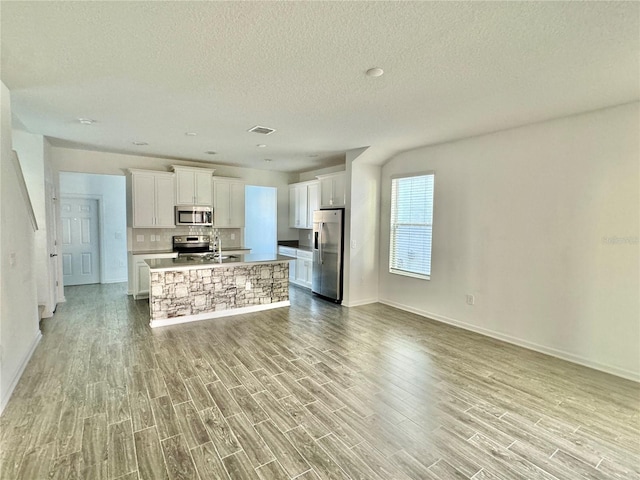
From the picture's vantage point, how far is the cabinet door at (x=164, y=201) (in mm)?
5926

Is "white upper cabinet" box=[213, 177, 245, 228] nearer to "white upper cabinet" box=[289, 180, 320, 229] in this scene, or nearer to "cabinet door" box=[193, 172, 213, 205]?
"cabinet door" box=[193, 172, 213, 205]

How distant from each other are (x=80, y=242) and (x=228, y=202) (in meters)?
3.56

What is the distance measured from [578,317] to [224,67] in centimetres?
440

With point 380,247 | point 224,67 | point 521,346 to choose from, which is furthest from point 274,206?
point 521,346

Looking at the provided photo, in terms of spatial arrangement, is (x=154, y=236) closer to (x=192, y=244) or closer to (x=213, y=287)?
(x=192, y=244)

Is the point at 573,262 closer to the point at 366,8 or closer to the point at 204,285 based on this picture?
the point at 366,8

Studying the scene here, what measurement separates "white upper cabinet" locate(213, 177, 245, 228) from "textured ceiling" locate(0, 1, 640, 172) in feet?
8.85

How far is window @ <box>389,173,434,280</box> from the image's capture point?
494 centimetres

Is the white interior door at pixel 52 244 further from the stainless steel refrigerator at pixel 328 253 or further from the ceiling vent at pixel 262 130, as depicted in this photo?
the stainless steel refrigerator at pixel 328 253

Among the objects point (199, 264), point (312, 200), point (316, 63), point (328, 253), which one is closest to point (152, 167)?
point (199, 264)

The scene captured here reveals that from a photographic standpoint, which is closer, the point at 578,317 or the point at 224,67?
the point at 224,67

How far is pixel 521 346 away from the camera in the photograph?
3797 mm

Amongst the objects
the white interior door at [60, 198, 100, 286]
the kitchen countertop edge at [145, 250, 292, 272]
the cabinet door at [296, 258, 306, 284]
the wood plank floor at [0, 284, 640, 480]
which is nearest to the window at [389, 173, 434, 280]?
the wood plank floor at [0, 284, 640, 480]

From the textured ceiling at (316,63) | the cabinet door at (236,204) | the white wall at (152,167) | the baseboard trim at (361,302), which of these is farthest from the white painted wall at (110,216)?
the baseboard trim at (361,302)
